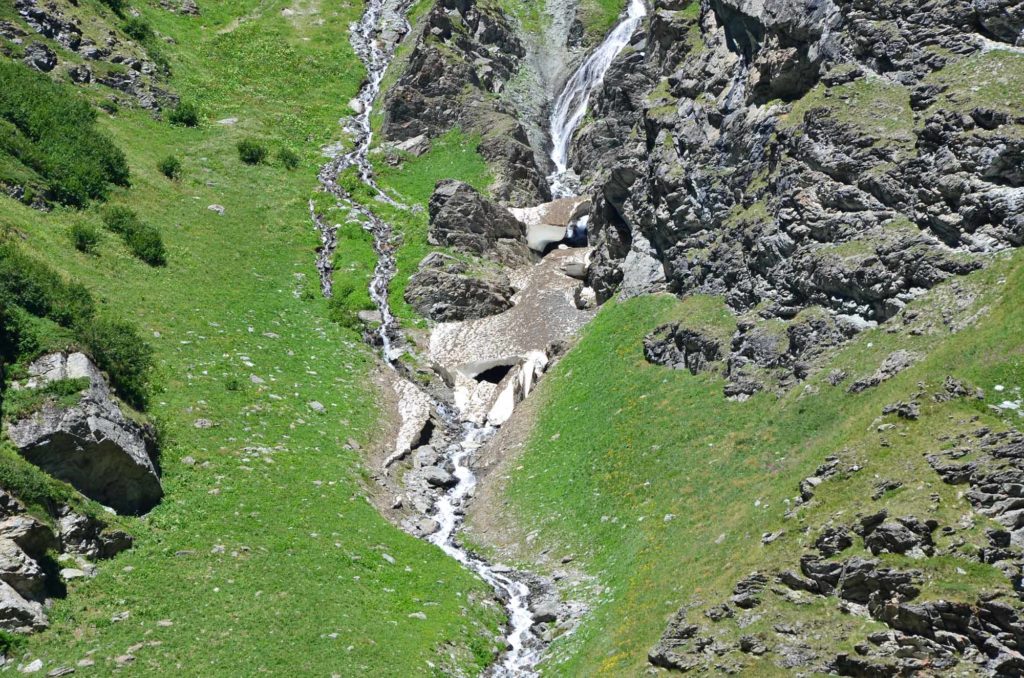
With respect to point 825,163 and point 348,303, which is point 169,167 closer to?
point 348,303

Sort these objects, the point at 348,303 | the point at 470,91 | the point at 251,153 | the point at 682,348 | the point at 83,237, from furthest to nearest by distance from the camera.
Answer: the point at 470,91 < the point at 251,153 < the point at 348,303 < the point at 83,237 < the point at 682,348

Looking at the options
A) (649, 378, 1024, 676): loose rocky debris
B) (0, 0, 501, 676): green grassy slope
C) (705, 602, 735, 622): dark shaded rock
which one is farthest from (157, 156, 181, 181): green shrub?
(705, 602, 735, 622): dark shaded rock

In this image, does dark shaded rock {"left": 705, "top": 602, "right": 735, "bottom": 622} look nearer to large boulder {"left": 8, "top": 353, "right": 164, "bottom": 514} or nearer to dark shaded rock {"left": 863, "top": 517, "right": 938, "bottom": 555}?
dark shaded rock {"left": 863, "top": 517, "right": 938, "bottom": 555}

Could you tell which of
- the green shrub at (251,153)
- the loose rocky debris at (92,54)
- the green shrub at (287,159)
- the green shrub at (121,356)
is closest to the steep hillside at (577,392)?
the green shrub at (121,356)

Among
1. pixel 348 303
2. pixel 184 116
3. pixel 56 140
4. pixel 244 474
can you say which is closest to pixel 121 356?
pixel 244 474

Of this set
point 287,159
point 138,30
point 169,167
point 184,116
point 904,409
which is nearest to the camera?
point 904,409

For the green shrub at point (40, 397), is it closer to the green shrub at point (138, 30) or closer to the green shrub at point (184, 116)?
the green shrub at point (184, 116)

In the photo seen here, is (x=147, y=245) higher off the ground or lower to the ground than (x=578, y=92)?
lower

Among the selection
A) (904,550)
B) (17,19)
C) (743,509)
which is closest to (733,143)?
(743,509)
